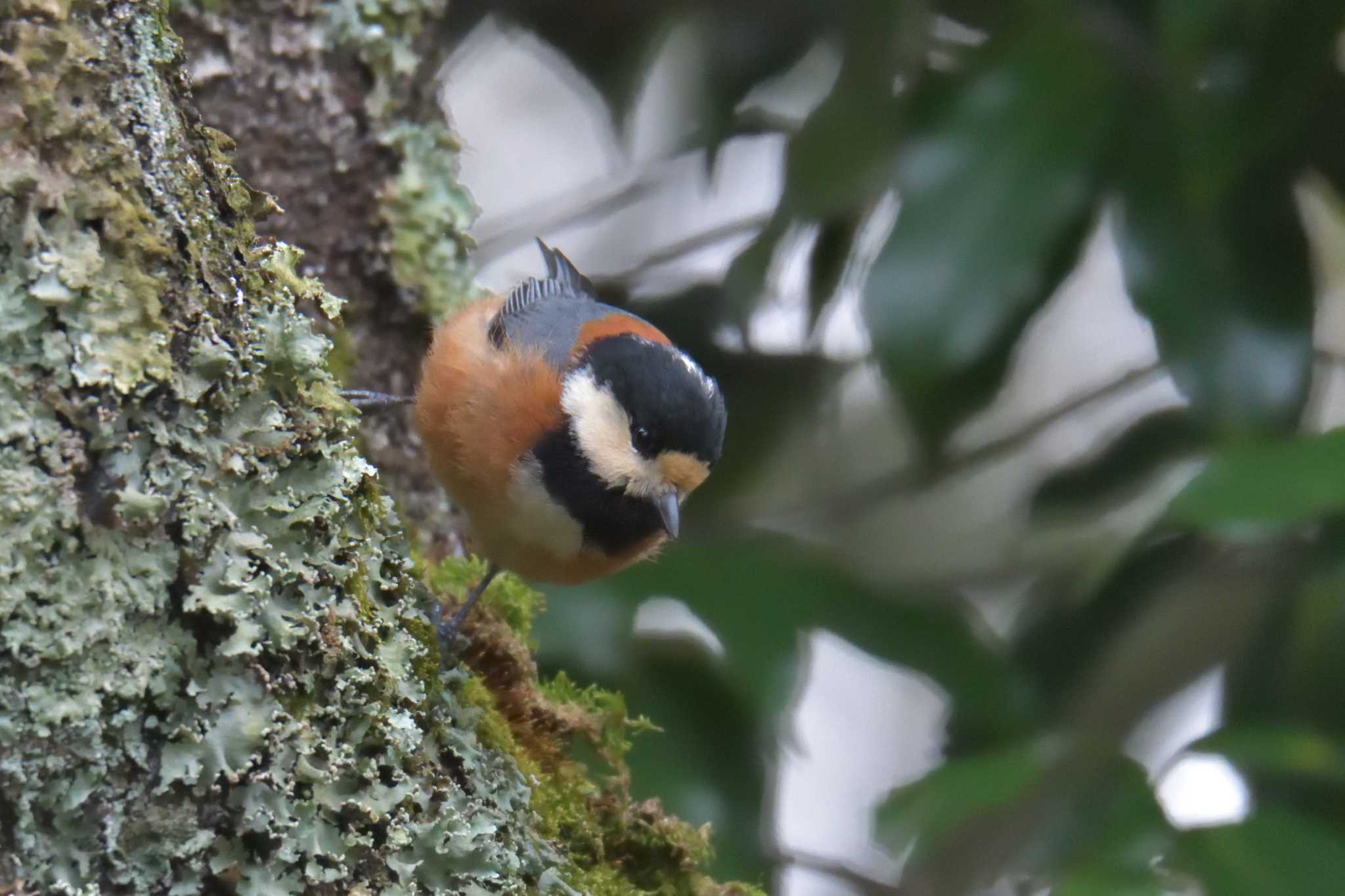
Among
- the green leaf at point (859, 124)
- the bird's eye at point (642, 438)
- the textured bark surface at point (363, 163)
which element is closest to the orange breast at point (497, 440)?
the bird's eye at point (642, 438)

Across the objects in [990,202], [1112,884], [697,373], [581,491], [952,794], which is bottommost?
[1112,884]

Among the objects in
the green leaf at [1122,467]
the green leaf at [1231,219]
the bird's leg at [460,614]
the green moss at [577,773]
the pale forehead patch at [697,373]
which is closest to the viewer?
the green moss at [577,773]

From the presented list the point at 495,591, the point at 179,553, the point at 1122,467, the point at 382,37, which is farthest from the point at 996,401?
the point at 179,553

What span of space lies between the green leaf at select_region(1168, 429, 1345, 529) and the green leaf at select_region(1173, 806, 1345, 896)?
0.42 meters

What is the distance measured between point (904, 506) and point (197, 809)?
14.1 feet

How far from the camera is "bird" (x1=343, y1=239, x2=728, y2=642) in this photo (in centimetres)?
210

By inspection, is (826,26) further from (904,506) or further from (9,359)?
(904,506)

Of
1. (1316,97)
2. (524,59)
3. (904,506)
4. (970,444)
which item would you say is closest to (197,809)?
(1316,97)

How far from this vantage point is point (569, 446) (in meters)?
2.12

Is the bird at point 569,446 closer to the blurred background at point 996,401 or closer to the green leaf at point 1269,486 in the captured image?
the blurred background at point 996,401

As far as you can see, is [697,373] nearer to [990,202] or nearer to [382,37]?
[990,202]

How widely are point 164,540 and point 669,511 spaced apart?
108 cm

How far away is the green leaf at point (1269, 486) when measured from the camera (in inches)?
67.5

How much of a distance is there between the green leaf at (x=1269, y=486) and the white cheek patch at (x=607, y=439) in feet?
2.63
